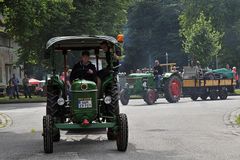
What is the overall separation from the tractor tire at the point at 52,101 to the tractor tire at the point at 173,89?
1752cm

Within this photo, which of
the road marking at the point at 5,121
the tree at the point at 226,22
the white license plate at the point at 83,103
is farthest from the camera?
the tree at the point at 226,22

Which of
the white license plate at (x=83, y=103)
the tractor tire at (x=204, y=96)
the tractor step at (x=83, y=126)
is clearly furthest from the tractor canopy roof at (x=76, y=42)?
the tractor tire at (x=204, y=96)

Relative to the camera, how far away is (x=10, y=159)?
11.1 metres

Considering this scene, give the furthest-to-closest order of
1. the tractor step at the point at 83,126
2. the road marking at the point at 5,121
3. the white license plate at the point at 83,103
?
the road marking at the point at 5,121
the white license plate at the point at 83,103
the tractor step at the point at 83,126

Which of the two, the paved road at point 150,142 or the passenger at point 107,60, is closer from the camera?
the paved road at point 150,142

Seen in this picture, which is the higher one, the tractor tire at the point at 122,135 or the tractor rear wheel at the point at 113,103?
the tractor rear wheel at the point at 113,103

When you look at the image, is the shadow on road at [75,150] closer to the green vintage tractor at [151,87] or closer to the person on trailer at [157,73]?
the green vintage tractor at [151,87]

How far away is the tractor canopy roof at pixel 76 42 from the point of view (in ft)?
42.3

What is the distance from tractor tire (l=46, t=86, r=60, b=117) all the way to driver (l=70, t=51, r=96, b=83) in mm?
398

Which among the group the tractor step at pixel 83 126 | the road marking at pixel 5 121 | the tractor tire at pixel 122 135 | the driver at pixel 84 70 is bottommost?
the road marking at pixel 5 121

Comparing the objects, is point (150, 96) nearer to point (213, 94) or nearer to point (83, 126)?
point (213, 94)

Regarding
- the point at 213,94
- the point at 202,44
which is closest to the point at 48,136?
the point at 213,94

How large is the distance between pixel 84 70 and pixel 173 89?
18.0 meters

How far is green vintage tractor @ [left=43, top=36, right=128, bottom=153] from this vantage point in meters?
11.9
